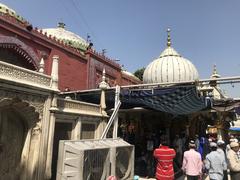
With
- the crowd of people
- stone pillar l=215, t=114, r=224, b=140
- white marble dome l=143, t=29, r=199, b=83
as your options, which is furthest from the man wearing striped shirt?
white marble dome l=143, t=29, r=199, b=83

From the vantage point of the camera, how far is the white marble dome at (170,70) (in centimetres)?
1717

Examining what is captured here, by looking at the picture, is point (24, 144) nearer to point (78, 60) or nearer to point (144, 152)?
point (144, 152)

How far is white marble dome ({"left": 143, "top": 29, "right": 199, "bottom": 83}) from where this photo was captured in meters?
17.2

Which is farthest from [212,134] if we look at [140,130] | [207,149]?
[140,130]

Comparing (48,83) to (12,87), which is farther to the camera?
(48,83)

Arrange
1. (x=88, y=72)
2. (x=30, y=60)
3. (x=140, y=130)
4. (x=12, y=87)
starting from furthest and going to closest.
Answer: (x=88, y=72)
(x=140, y=130)
(x=30, y=60)
(x=12, y=87)

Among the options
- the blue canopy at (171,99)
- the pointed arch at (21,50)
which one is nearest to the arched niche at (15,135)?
the pointed arch at (21,50)

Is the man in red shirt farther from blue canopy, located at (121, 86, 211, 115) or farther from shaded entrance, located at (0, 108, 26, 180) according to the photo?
shaded entrance, located at (0, 108, 26, 180)

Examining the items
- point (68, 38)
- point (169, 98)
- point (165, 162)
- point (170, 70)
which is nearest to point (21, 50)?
point (68, 38)

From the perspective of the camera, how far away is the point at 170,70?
17.3 metres

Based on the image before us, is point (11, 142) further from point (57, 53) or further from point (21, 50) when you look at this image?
point (57, 53)

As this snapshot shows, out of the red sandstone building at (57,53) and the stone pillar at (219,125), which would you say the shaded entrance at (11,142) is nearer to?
the red sandstone building at (57,53)

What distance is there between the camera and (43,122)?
7.80 metres

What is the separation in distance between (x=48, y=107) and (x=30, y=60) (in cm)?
404
